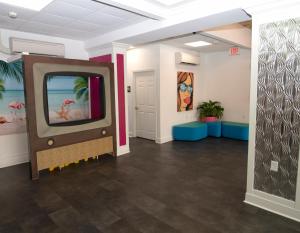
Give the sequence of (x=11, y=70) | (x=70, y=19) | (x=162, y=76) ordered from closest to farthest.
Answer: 1. (x=70, y=19)
2. (x=11, y=70)
3. (x=162, y=76)

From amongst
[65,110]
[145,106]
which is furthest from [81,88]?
[145,106]

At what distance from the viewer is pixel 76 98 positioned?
4602 millimetres

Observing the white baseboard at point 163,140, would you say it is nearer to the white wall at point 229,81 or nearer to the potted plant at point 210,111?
the potted plant at point 210,111

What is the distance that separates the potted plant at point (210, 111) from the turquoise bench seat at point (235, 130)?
1.22 ft

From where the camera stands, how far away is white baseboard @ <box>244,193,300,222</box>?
2.41 m

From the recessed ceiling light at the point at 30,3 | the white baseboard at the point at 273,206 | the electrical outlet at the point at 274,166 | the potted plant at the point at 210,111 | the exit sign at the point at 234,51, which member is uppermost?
the recessed ceiling light at the point at 30,3

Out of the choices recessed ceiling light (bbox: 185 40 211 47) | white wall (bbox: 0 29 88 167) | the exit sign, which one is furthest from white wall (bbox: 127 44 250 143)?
white wall (bbox: 0 29 88 167)

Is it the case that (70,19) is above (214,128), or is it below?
above

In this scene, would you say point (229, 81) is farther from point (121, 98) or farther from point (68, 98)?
point (68, 98)

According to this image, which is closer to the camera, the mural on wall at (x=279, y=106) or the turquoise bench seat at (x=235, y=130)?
the mural on wall at (x=279, y=106)

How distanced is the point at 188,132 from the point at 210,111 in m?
1.24

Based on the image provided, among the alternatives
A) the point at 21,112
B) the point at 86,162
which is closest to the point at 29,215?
the point at 86,162

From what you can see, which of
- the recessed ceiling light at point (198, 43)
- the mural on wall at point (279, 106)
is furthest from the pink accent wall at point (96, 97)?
the mural on wall at point (279, 106)

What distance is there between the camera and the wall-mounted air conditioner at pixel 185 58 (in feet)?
19.3
